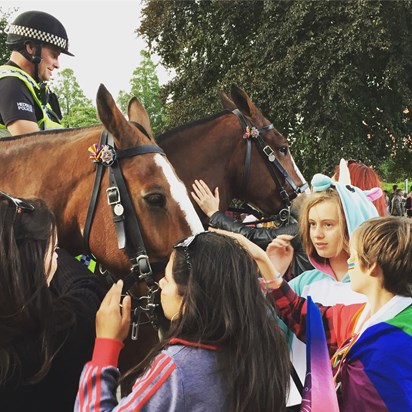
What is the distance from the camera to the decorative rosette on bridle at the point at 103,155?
2.46 m

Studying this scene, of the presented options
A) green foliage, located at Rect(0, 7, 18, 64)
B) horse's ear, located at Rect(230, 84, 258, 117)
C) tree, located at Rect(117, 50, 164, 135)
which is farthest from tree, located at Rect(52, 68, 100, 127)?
horse's ear, located at Rect(230, 84, 258, 117)

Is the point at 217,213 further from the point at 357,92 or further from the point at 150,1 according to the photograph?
the point at 150,1

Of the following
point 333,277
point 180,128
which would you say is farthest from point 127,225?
point 180,128

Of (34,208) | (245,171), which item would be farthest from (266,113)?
(34,208)

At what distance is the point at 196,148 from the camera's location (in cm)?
405

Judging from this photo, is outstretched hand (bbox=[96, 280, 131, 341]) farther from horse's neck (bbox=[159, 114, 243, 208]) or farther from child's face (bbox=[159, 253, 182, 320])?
horse's neck (bbox=[159, 114, 243, 208])

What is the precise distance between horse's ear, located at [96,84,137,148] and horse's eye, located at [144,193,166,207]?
0.32m

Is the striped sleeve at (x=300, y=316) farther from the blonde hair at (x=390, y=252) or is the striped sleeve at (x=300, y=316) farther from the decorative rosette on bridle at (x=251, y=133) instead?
the decorative rosette on bridle at (x=251, y=133)

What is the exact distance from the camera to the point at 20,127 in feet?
10.1

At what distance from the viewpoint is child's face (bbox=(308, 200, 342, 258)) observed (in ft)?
8.06

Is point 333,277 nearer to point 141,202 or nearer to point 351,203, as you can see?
point 351,203

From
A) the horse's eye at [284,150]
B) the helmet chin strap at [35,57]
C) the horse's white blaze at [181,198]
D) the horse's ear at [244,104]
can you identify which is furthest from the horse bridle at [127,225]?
the horse's eye at [284,150]

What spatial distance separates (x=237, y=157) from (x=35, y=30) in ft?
6.13

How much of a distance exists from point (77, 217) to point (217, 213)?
1453mm
